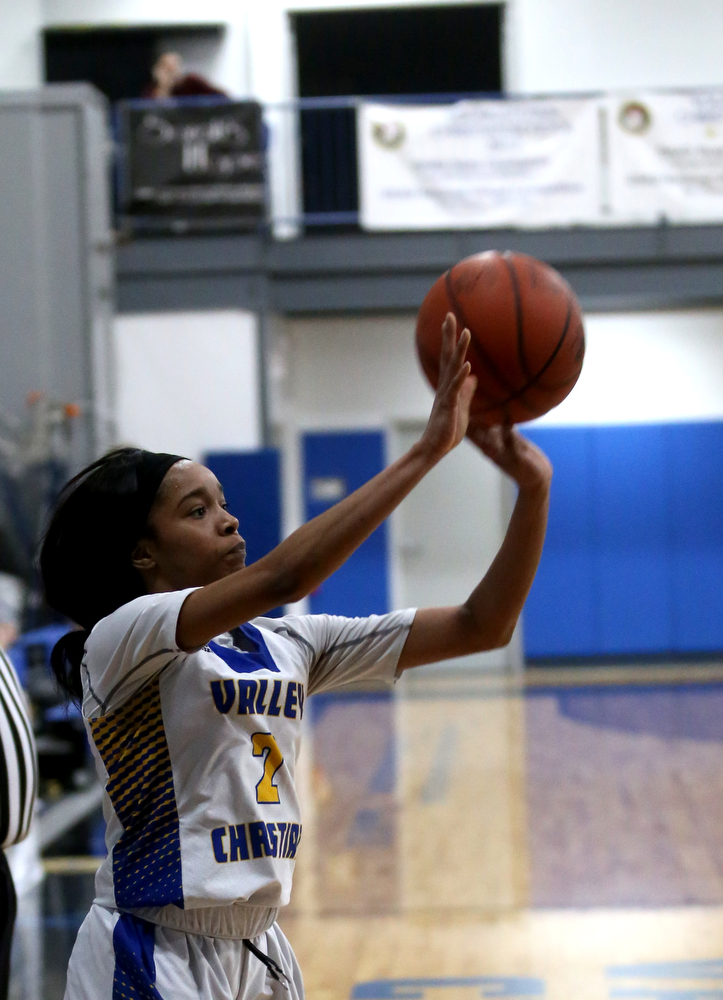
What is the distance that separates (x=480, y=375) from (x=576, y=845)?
13.4 ft

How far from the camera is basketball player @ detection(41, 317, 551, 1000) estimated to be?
4.86 ft

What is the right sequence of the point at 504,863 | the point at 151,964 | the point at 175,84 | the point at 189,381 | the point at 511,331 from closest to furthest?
1. the point at 151,964
2. the point at 511,331
3. the point at 504,863
4. the point at 189,381
5. the point at 175,84

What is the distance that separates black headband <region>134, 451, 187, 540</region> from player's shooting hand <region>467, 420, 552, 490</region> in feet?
1.48

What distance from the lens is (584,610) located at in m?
11.4

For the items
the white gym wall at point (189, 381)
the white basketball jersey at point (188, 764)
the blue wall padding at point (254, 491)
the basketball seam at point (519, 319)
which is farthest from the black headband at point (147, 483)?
the white gym wall at point (189, 381)

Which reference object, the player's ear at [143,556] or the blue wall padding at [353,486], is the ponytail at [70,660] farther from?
Answer: the blue wall padding at [353,486]

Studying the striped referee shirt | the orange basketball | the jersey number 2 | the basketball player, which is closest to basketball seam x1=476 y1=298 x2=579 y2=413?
the orange basketball

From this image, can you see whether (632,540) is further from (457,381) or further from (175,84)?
(457,381)

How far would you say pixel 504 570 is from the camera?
180 cm

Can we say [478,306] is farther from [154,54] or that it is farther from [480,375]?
[154,54]

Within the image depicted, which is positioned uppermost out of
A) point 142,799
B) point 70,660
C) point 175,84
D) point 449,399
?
point 175,84

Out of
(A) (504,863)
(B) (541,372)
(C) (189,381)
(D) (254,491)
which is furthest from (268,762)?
(C) (189,381)

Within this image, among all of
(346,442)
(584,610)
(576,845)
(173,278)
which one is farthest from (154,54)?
(576,845)

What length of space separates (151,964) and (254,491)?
753 cm
